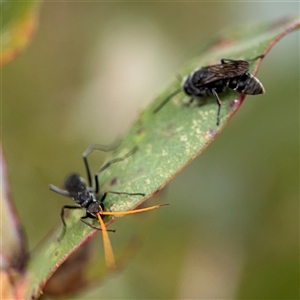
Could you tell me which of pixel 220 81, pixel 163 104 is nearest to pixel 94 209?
pixel 163 104

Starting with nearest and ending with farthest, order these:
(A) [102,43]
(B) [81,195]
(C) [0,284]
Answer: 1. (C) [0,284]
2. (B) [81,195]
3. (A) [102,43]

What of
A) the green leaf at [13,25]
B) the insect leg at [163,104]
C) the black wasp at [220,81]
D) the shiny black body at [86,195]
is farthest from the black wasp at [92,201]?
the green leaf at [13,25]

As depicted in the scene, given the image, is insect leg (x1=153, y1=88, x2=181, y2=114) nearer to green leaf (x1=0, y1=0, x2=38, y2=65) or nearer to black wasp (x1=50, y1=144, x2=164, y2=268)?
black wasp (x1=50, y1=144, x2=164, y2=268)

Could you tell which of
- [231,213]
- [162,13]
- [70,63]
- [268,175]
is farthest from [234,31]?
[70,63]

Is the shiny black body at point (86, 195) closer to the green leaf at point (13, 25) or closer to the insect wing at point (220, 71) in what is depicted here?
the insect wing at point (220, 71)

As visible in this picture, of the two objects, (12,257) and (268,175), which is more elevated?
(12,257)

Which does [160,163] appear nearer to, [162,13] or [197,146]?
[197,146]

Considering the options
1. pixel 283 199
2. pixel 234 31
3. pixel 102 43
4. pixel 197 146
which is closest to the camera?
pixel 197 146

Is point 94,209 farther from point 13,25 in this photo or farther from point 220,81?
point 13,25
